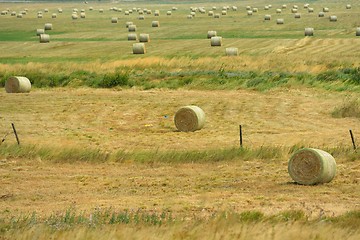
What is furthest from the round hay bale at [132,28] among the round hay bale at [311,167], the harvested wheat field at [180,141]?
the round hay bale at [311,167]

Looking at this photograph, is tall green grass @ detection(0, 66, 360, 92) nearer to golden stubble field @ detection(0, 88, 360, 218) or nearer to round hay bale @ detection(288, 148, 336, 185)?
golden stubble field @ detection(0, 88, 360, 218)

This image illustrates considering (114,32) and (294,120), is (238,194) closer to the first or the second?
(294,120)

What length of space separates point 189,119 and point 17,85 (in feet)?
41.8

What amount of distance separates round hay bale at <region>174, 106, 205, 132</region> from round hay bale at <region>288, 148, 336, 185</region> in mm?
9968

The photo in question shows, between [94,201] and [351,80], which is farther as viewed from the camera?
[351,80]

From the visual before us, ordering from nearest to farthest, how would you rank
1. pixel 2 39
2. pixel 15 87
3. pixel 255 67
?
1. pixel 15 87
2. pixel 255 67
3. pixel 2 39

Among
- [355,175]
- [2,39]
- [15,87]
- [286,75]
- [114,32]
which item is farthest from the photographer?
[114,32]

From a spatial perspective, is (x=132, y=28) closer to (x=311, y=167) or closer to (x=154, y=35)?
(x=154, y=35)

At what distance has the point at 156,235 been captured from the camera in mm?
13234

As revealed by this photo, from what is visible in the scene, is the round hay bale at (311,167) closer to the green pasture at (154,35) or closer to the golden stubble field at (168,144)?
the golden stubble field at (168,144)

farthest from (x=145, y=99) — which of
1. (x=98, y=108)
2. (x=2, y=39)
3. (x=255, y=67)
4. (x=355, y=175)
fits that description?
(x=2, y=39)

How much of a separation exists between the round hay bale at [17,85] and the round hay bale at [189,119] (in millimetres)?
12239

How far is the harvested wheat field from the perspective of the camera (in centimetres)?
1586

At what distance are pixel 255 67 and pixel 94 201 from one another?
28057 millimetres
